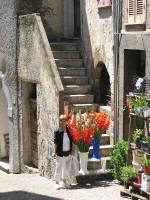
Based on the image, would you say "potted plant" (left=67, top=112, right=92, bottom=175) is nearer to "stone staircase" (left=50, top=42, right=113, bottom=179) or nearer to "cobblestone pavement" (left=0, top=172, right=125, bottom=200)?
"cobblestone pavement" (left=0, top=172, right=125, bottom=200)

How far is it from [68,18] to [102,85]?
3.31 metres

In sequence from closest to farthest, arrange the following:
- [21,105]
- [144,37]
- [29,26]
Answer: [144,37] → [29,26] → [21,105]

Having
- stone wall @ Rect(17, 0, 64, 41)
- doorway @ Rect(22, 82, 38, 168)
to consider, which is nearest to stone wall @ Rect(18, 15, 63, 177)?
doorway @ Rect(22, 82, 38, 168)

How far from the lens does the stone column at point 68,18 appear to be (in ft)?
46.6

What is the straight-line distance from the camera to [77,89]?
39.0ft

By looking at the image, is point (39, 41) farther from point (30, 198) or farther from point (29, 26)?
point (30, 198)

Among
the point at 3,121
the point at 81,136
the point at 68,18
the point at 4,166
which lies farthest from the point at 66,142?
the point at 3,121

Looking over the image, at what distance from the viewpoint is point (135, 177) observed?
27.9 feet

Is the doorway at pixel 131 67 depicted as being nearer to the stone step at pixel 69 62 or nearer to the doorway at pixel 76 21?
the stone step at pixel 69 62

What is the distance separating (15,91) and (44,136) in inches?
98.7

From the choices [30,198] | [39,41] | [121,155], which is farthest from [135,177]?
[39,41]

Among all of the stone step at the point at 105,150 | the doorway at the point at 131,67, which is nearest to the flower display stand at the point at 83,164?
the stone step at the point at 105,150

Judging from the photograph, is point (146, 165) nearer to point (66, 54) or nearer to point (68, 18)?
point (66, 54)

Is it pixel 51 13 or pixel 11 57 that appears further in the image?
pixel 51 13
